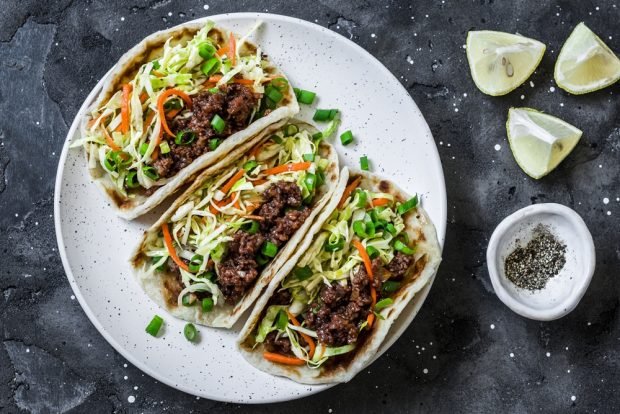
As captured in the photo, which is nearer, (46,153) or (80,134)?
(80,134)

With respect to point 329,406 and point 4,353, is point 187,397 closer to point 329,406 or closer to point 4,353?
point 329,406

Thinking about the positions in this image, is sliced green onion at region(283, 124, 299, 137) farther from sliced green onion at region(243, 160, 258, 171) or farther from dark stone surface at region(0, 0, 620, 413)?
dark stone surface at region(0, 0, 620, 413)

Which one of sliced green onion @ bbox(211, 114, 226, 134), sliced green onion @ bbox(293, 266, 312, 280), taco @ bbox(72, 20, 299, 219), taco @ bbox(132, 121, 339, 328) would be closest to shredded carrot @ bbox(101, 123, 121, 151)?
taco @ bbox(72, 20, 299, 219)

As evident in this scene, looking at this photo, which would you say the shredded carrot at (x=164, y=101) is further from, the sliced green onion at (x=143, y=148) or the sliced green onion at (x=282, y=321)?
the sliced green onion at (x=282, y=321)

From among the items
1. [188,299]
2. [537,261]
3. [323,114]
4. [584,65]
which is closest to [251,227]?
[188,299]

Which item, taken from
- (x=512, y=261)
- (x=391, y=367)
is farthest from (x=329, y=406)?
(x=512, y=261)

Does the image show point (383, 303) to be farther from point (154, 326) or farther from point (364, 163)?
point (154, 326)
